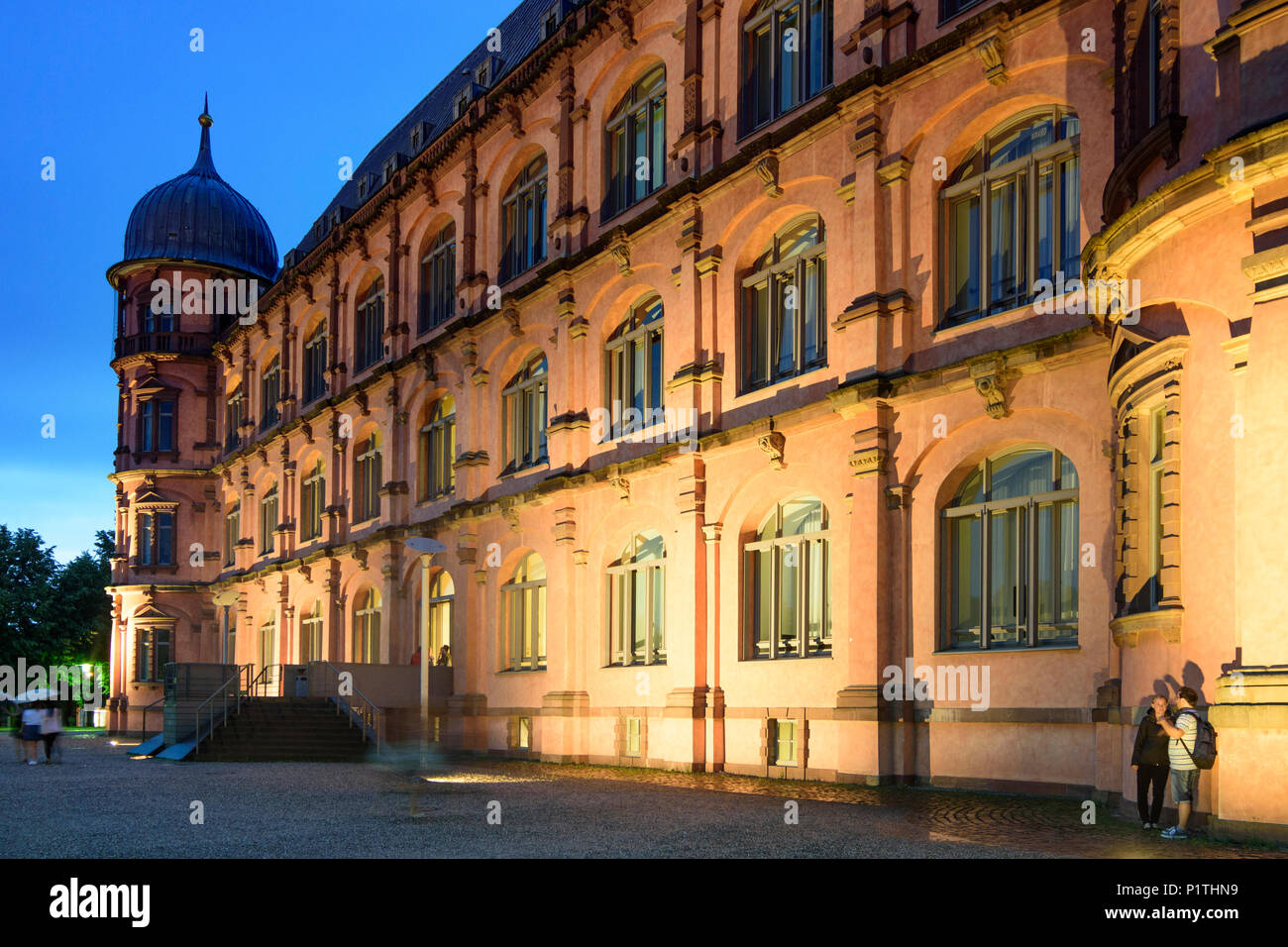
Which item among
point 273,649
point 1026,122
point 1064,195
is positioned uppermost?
point 1026,122

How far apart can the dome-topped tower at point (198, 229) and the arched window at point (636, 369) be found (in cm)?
3311

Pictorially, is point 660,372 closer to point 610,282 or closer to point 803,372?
point 610,282

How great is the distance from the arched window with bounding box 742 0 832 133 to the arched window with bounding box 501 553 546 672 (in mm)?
11009

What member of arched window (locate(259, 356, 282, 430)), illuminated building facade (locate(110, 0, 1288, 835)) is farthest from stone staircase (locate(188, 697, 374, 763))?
arched window (locate(259, 356, 282, 430))

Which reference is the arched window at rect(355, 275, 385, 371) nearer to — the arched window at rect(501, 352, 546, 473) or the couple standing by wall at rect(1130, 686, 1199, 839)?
the arched window at rect(501, 352, 546, 473)

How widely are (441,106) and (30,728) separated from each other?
22.3 meters

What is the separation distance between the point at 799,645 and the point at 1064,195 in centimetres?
814

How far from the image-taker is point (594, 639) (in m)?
27.5

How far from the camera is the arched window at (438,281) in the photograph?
35.6 m

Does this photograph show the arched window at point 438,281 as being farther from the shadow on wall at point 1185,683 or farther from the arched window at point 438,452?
the shadow on wall at point 1185,683

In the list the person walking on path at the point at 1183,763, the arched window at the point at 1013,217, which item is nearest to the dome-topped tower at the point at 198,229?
the arched window at the point at 1013,217

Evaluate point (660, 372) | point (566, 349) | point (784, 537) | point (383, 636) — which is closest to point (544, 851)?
point (784, 537)

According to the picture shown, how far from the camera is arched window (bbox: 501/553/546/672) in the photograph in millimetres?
30078

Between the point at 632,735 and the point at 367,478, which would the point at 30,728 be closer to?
the point at 632,735
